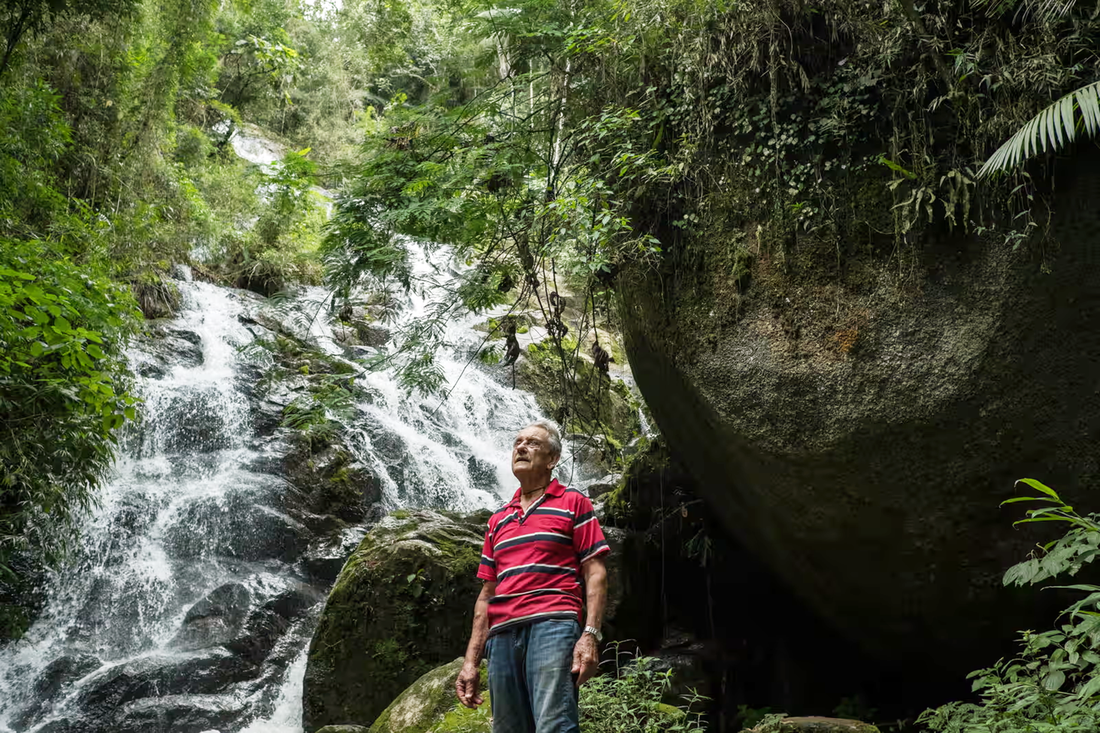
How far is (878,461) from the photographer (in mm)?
4918

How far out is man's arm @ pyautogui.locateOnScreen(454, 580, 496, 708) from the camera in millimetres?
3162

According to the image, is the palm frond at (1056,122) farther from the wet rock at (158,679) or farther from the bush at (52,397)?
the wet rock at (158,679)

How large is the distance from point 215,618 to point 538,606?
6.54 m

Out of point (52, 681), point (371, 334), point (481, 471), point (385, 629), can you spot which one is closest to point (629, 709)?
point (385, 629)

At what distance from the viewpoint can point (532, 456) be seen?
334 centimetres

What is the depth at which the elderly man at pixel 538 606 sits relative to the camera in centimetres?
288

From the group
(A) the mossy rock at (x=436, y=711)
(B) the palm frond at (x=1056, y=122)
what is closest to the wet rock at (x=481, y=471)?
(A) the mossy rock at (x=436, y=711)

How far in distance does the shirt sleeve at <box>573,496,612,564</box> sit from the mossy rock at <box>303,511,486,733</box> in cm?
356

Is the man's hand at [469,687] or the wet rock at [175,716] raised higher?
the wet rock at [175,716]

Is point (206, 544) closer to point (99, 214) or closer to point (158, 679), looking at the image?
point (158, 679)

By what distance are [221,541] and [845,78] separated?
329 inches

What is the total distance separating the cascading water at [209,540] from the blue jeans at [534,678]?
12.1 ft

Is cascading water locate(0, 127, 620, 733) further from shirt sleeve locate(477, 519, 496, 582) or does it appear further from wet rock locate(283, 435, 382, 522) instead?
shirt sleeve locate(477, 519, 496, 582)

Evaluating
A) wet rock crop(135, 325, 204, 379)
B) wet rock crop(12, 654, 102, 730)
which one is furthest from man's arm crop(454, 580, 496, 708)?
wet rock crop(135, 325, 204, 379)
